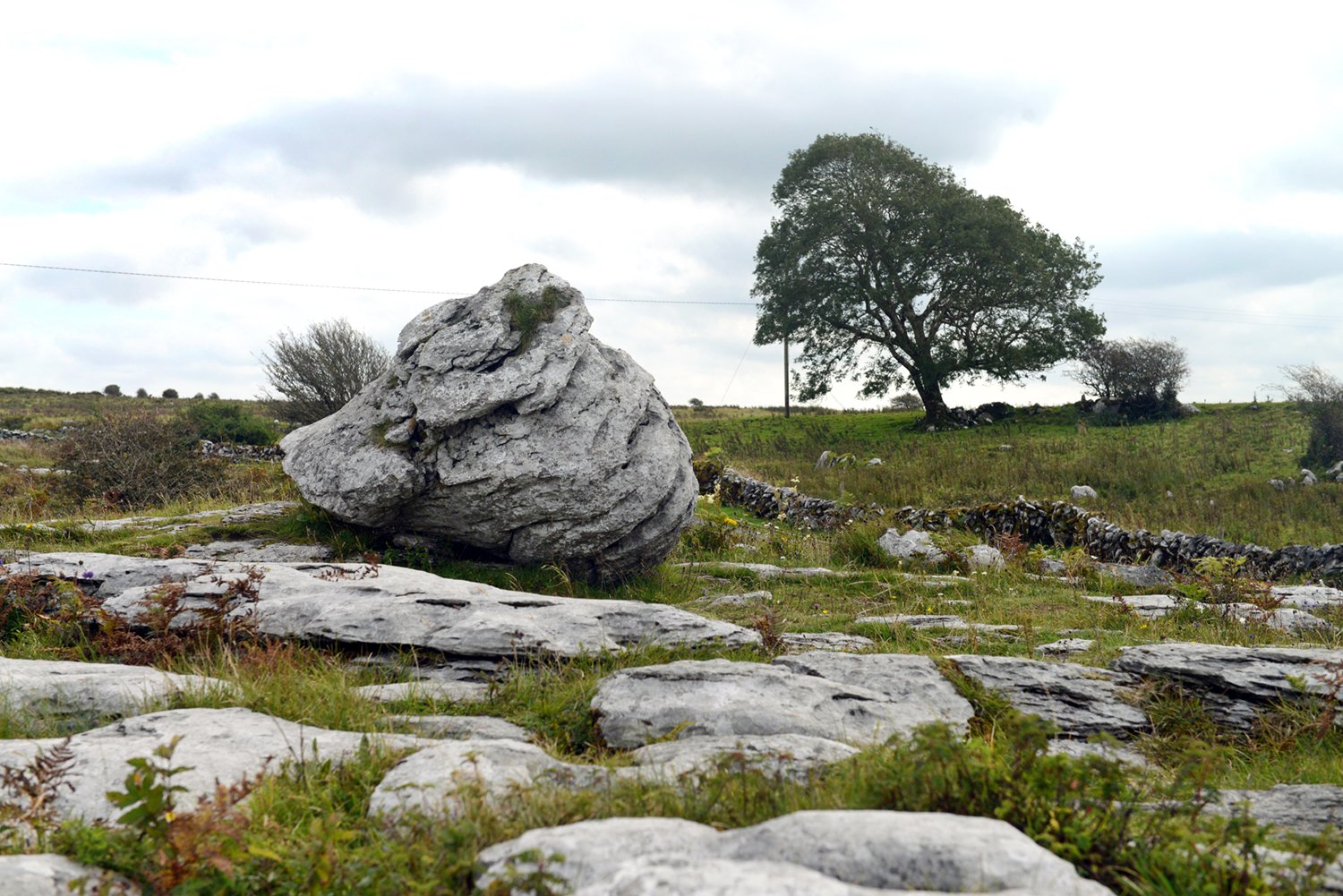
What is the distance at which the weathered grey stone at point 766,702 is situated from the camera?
5270 mm

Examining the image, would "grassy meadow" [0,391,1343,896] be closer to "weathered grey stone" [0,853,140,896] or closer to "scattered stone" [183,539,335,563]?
"weathered grey stone" [0,853,140,896]

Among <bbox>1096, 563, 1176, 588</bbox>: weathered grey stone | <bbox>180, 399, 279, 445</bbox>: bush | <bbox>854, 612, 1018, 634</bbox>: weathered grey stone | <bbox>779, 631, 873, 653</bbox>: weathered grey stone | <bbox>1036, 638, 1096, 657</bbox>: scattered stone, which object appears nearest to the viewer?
<bbox>779, 631, 873, 653</bbox>: weathered grey stone

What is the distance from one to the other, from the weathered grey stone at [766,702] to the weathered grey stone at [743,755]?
0.25 metres

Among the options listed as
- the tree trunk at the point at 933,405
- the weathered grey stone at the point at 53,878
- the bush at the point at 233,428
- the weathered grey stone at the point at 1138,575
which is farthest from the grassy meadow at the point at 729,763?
the tree trunk at the point at 933,405

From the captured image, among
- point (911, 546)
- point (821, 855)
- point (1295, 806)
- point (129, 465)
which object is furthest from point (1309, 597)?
point (129, 465)

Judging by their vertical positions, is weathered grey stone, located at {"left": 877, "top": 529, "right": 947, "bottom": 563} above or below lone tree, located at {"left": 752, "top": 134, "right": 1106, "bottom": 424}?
below

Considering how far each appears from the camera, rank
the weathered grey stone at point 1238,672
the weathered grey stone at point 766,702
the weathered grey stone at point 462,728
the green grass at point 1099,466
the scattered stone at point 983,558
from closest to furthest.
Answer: the weathered grey stone at point 462,728 → the weathered grey stone at point 766,702 → the weathered grey stone at point 1238,672 → the scattered stone at point 983,558 → the green grass at point 1099,466

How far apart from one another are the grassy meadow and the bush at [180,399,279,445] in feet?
37.9

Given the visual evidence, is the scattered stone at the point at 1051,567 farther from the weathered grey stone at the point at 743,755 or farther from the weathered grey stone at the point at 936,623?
the weathered grey stone at the point at 743,755

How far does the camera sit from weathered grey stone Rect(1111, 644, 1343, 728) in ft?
21.3

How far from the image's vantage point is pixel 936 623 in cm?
914

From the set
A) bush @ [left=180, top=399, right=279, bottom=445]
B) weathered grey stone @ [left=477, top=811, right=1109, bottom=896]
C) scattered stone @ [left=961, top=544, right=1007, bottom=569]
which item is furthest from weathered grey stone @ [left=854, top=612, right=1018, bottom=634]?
bush @ [left=180, top=399, right=279, bottom=445]

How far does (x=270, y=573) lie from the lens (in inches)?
325

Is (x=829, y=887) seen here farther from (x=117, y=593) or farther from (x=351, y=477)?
(x=351, y=477)
